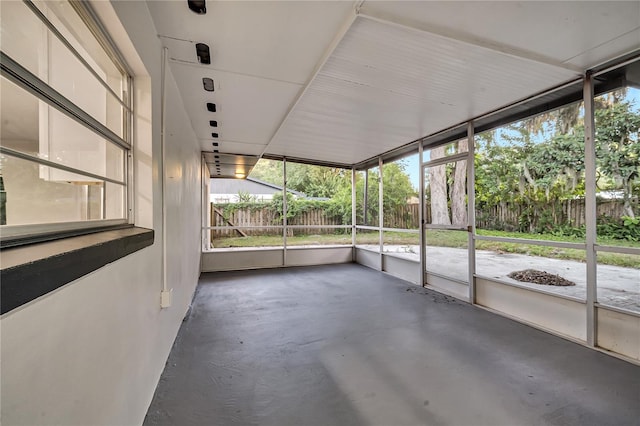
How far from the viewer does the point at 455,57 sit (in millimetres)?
2400

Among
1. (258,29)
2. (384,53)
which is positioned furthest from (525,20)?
(258,29)

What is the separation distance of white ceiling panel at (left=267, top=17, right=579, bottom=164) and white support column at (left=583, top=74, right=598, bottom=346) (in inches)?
12.6

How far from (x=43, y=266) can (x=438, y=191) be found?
4.84 metres

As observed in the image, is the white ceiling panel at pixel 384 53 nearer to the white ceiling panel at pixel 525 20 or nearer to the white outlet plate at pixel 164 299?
the white ceiling panel at pixel 525 20

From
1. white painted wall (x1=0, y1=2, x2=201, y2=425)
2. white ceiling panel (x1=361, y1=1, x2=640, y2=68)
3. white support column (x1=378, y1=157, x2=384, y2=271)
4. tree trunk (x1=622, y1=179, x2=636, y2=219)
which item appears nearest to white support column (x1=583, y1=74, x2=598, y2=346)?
tree trunk (x1=622, y1=179, x2=636, y2=219)

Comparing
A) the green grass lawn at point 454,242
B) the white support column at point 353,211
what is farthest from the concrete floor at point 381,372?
the white support column at point 353,211

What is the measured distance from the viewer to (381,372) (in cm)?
221

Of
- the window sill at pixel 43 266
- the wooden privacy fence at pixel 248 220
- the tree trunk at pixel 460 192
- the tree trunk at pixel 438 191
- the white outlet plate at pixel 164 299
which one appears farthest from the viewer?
the wooden privacy fence at pixel 248 220

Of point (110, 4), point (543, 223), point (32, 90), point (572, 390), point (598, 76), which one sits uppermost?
point (598, 76)

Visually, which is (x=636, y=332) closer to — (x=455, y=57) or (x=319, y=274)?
(x=455, y=57)

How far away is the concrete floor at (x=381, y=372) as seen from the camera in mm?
1771

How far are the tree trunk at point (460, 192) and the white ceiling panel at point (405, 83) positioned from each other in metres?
0.61

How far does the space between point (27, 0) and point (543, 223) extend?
4.28 m

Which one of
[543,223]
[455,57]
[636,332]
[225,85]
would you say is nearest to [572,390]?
[636,332]
